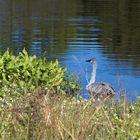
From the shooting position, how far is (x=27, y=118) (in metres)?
5.43

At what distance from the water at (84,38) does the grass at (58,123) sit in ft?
15.1

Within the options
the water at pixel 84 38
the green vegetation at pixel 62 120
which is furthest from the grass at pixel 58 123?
the water at pixel 84 38

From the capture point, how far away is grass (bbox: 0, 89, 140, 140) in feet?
16.9

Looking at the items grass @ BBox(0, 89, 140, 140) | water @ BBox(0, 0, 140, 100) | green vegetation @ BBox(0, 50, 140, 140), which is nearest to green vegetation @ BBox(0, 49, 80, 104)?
water @ BBox(0, 0, 140, 100)

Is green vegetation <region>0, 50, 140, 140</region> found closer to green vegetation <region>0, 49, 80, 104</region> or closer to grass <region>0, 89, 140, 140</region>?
grass <region>0, 89, 140, 140</region>

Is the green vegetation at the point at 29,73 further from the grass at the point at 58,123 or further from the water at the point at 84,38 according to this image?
the grass at the point at 58,123

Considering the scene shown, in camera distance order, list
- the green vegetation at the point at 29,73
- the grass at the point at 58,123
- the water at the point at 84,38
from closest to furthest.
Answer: the grass at the point at 58,123 → the green vegetation at the point at 29,73 → the water at the point at 84,38

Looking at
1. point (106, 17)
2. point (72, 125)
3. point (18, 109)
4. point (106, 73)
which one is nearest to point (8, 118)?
point (18, 109)

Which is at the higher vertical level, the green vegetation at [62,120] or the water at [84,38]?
the water at [84,38]

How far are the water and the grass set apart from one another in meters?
4.59

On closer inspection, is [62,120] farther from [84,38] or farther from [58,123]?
[84,38]

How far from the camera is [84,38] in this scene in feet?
83.3

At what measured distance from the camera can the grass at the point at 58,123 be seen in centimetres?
515

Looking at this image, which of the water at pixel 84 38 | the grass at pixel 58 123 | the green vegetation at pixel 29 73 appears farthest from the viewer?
the water at pixel 84 38
